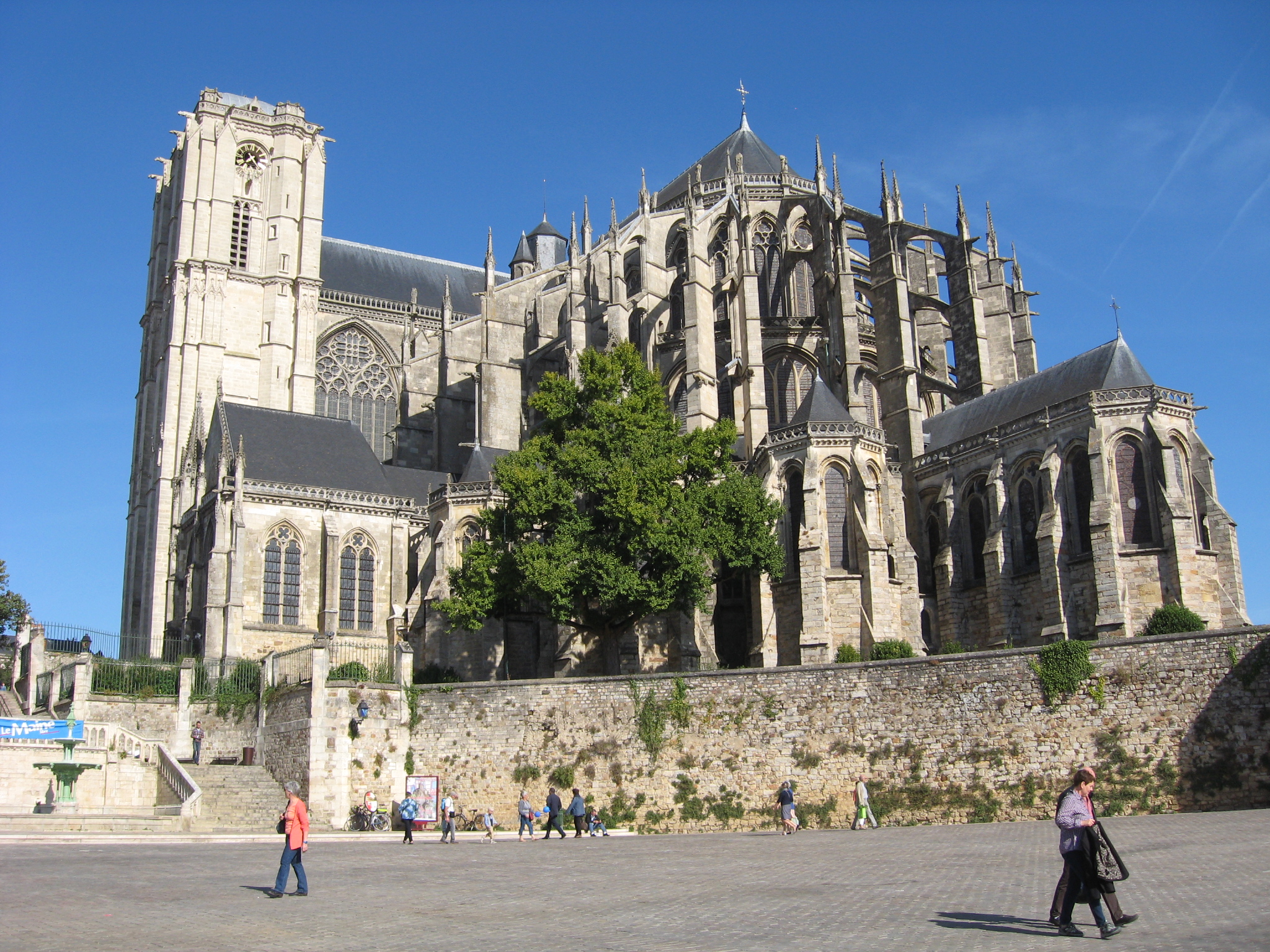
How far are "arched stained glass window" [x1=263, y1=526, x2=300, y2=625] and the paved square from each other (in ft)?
55.7

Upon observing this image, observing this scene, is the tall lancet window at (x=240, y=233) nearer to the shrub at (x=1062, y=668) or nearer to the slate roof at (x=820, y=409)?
the slate roof at (x=820, y=409)

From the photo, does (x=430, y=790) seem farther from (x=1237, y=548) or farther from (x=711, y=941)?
(x=1237, y=548)

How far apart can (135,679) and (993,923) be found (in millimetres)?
26751

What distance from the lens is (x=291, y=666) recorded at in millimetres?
31969

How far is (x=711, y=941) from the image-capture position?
32.1 feet

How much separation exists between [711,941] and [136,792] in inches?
827

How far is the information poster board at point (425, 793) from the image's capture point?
84.7 ft

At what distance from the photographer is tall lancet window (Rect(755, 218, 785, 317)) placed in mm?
46750

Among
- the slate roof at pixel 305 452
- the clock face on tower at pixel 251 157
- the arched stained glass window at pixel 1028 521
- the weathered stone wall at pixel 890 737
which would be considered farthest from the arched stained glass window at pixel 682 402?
the clock face on tower at pixel 251 157

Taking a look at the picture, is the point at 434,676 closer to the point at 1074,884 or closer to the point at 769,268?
the point at 769,268

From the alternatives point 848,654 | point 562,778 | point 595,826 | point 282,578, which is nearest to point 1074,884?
point 595,826

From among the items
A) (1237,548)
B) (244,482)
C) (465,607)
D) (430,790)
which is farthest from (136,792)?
(1237,548)

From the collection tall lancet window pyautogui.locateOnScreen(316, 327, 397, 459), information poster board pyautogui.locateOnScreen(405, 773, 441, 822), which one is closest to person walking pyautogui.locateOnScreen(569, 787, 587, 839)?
Answer: information poster board pyautogui.locateOnScreen(405, 773, 441, 822)

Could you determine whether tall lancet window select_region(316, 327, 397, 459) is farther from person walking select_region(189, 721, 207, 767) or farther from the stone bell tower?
person walking select_region(189, 721, 207, 767)
